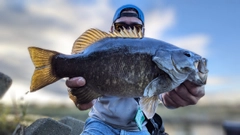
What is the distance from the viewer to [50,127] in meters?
3.67

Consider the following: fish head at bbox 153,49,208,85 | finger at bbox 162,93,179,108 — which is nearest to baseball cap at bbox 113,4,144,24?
finger at bbox 162,93,179,108

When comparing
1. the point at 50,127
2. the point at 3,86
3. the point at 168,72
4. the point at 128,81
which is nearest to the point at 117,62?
the point at 128,81

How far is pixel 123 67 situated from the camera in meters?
2.18

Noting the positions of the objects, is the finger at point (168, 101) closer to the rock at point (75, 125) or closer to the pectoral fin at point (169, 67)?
the pectoral fin at point (169, 67)

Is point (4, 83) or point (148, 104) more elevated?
point (148, 104)

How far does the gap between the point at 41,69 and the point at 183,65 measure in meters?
1.09

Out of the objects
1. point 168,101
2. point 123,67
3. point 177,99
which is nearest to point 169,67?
point 123,67

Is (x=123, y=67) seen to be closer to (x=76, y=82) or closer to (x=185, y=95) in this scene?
(x=76, y=82)

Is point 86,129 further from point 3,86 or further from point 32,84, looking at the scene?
point 3,86

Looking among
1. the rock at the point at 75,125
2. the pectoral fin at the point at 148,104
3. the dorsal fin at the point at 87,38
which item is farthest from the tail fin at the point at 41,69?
the rock at the point at 75,125

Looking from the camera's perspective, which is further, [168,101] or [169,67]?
[168,101]

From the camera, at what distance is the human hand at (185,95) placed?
2314 mm

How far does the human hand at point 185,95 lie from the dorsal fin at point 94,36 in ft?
1.81

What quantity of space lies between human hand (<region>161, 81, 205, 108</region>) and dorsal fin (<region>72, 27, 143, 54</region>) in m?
0.55
